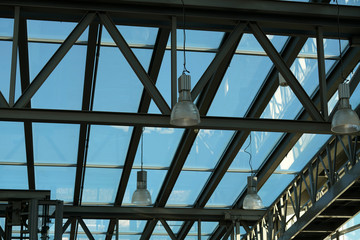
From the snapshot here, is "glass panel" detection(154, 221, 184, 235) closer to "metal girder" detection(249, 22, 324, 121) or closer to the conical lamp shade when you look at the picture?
the conical lamp shade

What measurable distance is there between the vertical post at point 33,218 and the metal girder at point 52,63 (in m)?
3.99

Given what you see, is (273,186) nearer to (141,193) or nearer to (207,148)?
(207,148)

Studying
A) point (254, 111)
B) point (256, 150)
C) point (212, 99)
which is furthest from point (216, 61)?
point (256, 150)

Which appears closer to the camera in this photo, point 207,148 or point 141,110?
point 141,110

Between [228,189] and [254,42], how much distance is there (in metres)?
6.93

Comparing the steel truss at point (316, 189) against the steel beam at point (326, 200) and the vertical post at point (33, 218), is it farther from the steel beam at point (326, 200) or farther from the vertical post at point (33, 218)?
the vertical post at point (33, 218)

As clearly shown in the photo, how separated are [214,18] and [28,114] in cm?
350

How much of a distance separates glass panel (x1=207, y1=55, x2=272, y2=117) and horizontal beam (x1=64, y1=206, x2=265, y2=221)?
18.2 feet

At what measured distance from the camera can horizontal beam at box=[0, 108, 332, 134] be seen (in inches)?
437

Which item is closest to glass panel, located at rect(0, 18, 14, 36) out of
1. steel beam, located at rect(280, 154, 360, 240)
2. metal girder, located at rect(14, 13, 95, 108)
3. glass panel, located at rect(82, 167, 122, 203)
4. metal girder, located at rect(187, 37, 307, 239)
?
metal girder, located at rect(14, 13, 95, 108)

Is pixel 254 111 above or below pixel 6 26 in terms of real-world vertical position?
below

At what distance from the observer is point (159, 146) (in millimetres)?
18188

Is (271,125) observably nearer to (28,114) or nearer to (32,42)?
(28,114)

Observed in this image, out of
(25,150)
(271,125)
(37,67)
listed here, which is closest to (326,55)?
(271,125)
